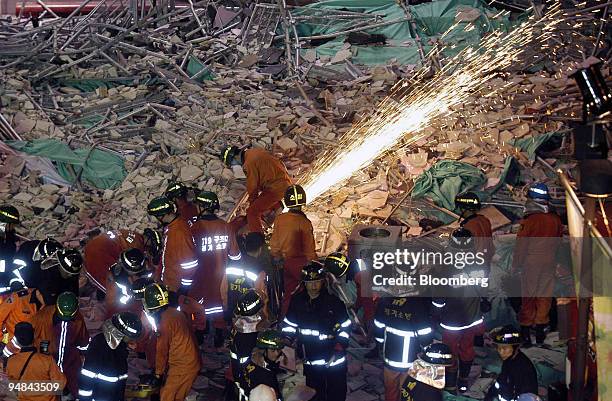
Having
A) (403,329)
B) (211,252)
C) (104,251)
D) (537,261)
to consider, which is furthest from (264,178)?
(403,329)

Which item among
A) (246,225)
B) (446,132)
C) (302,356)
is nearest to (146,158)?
(246,225)

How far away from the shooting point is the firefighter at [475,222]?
1160 cm

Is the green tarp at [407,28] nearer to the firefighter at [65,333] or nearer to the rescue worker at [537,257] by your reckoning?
the rescue worker at [537,257]

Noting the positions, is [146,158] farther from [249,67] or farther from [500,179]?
[500,179]

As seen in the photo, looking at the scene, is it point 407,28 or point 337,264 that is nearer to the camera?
point 337,264

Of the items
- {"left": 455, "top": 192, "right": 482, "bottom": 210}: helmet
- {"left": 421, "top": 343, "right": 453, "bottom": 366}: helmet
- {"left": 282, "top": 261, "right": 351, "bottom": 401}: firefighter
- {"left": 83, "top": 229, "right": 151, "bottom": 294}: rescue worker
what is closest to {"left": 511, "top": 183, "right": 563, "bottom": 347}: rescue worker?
{"left": 455, "top": 192, "right": 482, "bottom": 210}: helmet

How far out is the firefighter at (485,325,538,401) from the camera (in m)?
8.77

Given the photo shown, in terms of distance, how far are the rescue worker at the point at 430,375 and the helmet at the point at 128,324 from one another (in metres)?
2.65

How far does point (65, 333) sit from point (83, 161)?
20.3ft

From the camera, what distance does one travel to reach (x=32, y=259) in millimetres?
11164

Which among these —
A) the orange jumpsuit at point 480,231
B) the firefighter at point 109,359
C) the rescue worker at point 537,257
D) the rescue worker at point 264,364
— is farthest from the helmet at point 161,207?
the rescue worker at point 537,257

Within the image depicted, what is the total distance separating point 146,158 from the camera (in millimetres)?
15961

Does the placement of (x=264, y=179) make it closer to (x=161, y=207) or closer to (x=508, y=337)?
(x=161, y=207)

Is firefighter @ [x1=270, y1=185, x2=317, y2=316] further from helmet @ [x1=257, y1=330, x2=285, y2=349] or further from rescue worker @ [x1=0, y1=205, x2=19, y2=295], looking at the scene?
rescue worker @ [x1=0, y1=205, x2=19, y2=295]
